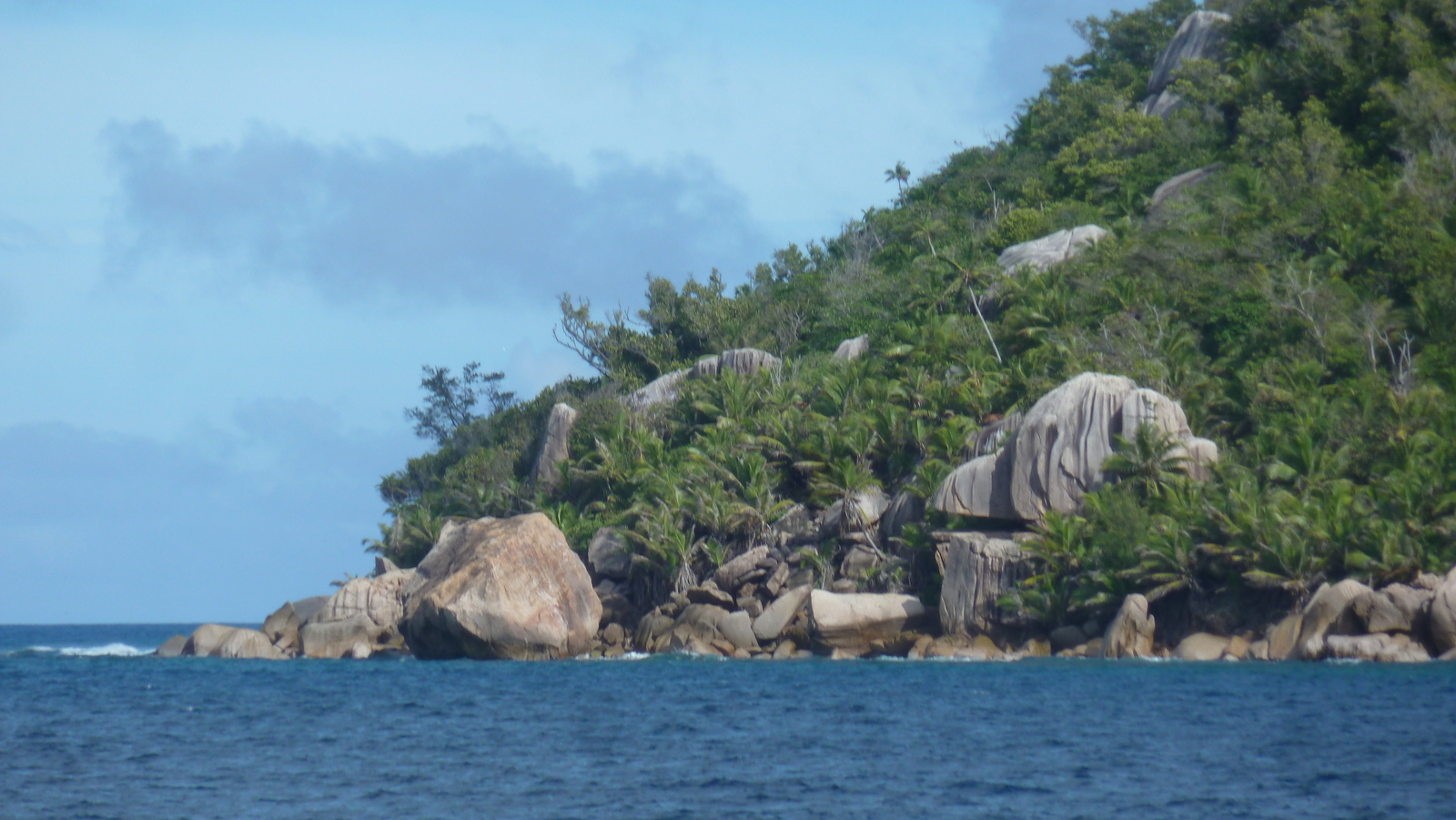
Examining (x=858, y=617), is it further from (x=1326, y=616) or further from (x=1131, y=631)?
(x=1326, y=616)

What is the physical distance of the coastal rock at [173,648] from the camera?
51431 mm

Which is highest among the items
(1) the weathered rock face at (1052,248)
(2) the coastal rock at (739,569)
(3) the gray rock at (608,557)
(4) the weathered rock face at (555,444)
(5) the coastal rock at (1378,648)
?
(1) the weathered rock face at (1052,248)

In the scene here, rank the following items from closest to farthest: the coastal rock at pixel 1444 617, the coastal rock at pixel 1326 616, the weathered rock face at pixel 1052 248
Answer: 1. the coastal rock at pixel 1444 617
2. the coastal rock at pixel 1326 616
3. the weathered rock face at pixel 1052 248

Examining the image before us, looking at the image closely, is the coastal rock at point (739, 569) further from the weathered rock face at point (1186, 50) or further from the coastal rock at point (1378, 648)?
the weathered rock face at point (1186, 50)

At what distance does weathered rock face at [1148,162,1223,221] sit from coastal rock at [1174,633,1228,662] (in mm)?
22381

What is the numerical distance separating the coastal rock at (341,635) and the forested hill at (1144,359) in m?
8.32

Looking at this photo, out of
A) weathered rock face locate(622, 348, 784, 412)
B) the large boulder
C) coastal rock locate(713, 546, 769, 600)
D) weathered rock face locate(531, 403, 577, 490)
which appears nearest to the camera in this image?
the large boulder

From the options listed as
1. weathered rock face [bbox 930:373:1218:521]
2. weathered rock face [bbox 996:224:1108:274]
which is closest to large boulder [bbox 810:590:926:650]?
weathered rock face [bbox 930:373:1218:521]

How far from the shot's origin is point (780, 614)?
41.0 m

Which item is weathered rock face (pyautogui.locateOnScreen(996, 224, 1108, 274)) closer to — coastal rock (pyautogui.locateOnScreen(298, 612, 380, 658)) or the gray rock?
the gray rock

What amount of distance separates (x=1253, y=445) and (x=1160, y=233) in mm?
13867

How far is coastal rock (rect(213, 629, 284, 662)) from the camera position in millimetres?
47656

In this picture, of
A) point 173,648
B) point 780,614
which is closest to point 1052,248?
point 780,614

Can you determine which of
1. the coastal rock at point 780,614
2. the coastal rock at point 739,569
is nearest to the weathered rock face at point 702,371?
the coastal rock at point 739,569
